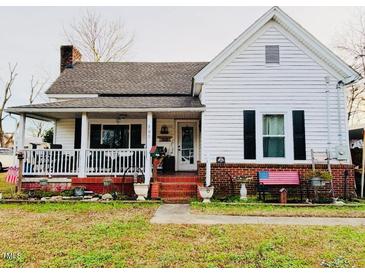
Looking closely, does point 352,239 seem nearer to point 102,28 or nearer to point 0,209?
point 0,209

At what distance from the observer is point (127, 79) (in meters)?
15.4

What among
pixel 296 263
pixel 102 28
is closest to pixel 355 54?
pixel 102 28

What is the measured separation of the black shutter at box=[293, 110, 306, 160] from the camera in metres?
10.5

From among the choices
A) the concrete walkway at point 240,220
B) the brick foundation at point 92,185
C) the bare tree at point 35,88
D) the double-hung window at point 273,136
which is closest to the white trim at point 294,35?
the double-hung window at point 273,136

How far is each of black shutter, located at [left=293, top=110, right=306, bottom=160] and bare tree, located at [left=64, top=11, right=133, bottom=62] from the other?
77.8 ft

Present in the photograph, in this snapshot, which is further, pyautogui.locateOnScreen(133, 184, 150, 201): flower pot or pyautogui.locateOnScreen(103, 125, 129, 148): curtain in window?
pyautogui.locateOnScreen(103, 125, 129, 148): curtain in window

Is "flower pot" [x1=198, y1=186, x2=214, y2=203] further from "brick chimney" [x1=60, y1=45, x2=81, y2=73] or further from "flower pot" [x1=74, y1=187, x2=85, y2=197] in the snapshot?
"brick chimney" [x1=60, y1=45, x2=81, y2=73]

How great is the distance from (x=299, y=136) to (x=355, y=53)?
1899cm

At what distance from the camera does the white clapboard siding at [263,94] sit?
10.6 metres

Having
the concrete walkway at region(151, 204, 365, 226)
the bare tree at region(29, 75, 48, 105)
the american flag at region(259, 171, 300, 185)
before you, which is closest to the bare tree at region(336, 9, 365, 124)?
the american flag at region(259, 171, 300, 185)

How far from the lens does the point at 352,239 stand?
5.38 m

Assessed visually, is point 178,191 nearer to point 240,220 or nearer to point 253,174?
point 253,174

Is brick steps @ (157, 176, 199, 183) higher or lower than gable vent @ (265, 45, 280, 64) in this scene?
lower

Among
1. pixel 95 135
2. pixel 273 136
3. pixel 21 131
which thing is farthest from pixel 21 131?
pixel 273 136
